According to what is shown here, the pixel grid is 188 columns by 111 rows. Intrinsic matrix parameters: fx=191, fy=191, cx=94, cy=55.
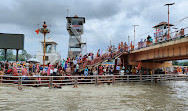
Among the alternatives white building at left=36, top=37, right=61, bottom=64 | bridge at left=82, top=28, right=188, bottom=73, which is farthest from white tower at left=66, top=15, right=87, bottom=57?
bridge at left=82, top=28, right=188, bottom=73

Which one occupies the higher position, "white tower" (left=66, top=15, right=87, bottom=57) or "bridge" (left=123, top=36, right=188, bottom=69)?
"white tower" (left=66, top=15, right=87, bottom=57)

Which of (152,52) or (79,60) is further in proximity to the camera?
(79,60)

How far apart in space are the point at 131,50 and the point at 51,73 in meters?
13.4

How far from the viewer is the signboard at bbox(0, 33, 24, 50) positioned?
2670 centimetres

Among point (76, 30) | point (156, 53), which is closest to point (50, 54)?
point (76, 30)

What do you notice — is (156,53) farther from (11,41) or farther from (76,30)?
(76,30)

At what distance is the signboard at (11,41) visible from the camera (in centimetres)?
2670

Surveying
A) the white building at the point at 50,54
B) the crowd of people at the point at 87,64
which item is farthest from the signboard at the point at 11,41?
the white building at the point at 50,54

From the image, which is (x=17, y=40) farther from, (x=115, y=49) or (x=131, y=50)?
(x=131, y=50)

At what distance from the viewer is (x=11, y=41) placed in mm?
26734

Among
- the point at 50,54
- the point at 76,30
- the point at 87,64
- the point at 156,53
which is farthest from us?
the point at 76,30

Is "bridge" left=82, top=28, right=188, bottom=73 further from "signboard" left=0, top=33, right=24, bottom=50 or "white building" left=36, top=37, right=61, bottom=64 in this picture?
"white building" left=36, top=37, right=61, bottom=64

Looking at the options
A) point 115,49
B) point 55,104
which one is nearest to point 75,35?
point 115,49

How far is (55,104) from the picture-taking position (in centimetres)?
1003
